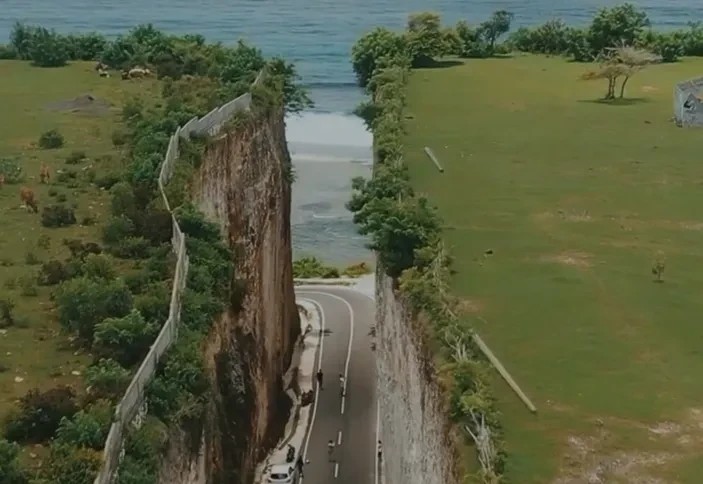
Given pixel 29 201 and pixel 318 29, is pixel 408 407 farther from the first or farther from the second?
pixel 318 29

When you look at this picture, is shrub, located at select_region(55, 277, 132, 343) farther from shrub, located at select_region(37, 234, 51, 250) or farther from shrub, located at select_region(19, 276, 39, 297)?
shrub, located at select_region(37, 234, 51, 250)

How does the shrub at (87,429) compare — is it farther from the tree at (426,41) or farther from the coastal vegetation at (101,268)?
the tree at (426,41)

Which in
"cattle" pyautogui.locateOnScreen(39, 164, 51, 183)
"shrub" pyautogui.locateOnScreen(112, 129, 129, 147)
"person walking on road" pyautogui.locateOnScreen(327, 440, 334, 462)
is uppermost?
"shrub" pyautogui.locateOnScreen(112, 129, 129, 147)

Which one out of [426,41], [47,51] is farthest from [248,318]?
[426,41]

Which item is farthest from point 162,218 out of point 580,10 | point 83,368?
point 580,10

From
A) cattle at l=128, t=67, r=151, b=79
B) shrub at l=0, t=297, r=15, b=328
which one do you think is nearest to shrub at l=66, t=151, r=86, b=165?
shrub at l=0, t=297, r=15, b=328
